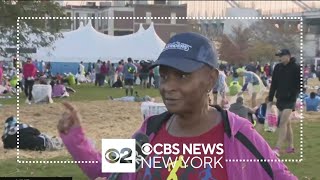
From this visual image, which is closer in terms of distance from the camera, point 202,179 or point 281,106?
point 202,179

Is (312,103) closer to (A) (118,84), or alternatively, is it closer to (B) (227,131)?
(A) (118,84)

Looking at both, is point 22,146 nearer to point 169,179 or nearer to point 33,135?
point 33,135

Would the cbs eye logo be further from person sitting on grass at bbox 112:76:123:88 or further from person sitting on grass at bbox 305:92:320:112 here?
person sitting on grass at bbox 112:76:123:88

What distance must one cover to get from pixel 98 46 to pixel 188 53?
26805mm

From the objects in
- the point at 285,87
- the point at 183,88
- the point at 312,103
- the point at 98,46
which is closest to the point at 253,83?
the point at 312,103

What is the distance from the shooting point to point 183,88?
7.27 ft

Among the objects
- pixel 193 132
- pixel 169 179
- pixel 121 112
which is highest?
pixel 193 132

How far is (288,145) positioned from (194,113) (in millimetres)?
7225

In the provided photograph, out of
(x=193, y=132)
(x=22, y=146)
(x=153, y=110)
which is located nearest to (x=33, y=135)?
(x=22, y=146)

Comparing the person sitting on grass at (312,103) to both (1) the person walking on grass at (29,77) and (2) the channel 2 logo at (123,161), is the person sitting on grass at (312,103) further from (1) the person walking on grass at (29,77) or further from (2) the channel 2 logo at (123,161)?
(2) the channel 2 logo at (123,161)

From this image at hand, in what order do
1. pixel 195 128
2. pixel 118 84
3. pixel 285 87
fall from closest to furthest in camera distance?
pixel 195 128
pixel 285 87
pixel 118 84

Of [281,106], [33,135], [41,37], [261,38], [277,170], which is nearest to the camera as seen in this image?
[277,170]

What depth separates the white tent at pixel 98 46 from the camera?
26922 millimetres

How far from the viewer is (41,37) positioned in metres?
19.2
